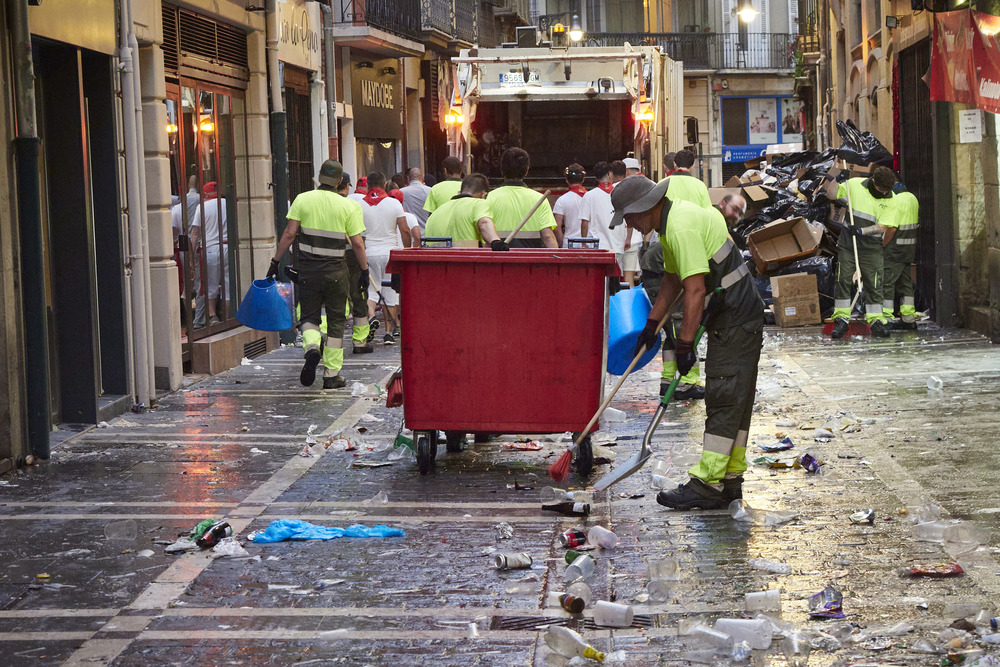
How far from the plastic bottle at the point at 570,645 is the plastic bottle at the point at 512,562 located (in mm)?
993

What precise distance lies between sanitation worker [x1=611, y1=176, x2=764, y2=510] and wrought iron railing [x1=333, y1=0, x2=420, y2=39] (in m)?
17.3

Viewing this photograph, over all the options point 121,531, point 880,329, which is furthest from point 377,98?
point 121,531

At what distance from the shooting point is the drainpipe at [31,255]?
7977mm

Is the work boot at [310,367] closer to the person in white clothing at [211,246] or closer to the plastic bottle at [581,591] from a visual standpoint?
the person in white clothing at [211,246]

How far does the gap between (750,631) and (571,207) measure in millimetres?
9823

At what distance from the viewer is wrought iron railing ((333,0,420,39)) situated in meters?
23.1

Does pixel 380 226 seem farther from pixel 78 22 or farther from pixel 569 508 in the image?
pixel 569 508

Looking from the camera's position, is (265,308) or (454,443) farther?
(265,308)

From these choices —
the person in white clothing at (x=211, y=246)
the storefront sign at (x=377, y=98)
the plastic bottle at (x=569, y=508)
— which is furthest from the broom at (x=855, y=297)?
the storefront sign at (x=377, y=98)

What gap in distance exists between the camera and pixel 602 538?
19.5 ft

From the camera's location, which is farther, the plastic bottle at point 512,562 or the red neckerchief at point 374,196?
the red neckerchief at point 374,196

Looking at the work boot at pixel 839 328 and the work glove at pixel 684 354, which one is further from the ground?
the work glove at pixel 684 354

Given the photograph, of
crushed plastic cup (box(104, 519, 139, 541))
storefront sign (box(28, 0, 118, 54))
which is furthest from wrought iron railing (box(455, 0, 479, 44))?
crushed plastic cup (box(104, 519, 139, 541))

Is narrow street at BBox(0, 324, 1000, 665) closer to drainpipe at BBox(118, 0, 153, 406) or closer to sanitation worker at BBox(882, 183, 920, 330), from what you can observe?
drainpipe at BBox(118, 0, 153, 406)
